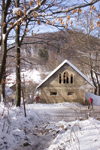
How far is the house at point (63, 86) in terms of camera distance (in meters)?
19.9

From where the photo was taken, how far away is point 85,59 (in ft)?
80.4

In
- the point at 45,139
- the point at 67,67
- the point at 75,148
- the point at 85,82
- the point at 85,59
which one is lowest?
the point at 45,139

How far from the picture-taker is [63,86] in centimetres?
2028

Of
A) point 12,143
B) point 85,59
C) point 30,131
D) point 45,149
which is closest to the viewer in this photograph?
point 45,149

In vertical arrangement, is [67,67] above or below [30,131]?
above

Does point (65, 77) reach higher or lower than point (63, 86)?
higher

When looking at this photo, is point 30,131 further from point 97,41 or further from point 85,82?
point 97,41

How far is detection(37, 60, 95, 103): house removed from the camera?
19891 mm

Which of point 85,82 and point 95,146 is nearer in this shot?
point 95,146

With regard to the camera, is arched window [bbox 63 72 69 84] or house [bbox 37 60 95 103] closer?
house [bbox 37 60 95 103]

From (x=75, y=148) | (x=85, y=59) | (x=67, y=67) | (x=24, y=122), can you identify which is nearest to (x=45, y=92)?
(x=67, y=67)

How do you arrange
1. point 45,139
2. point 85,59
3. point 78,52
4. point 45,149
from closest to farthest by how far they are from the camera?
1. point 45,149
2. point 45,139
3. point 78,52
4. point 85,59

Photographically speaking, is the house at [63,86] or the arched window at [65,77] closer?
the house at [63,86]

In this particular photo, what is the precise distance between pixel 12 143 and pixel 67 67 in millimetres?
15317
